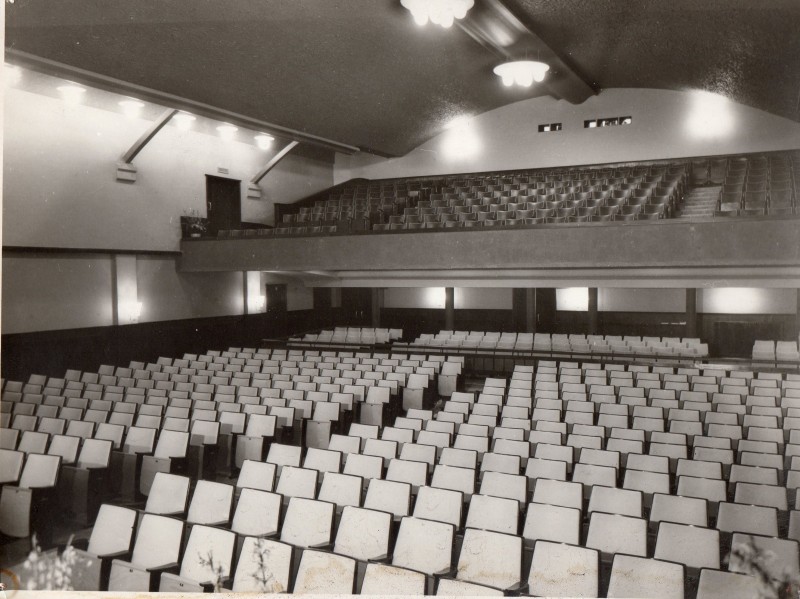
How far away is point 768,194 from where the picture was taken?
37.6 ft

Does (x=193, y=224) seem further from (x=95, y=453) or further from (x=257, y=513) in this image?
(x=257, y=513)

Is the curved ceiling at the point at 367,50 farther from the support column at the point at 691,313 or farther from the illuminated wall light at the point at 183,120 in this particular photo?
the support column at the point at 691,313

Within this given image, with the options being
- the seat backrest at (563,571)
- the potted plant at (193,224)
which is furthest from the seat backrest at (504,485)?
the potted plant at (193,224)

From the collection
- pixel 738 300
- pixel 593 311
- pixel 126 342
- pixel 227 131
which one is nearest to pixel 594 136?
pixel 593 311

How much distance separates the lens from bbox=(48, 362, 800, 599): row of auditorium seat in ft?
11.3

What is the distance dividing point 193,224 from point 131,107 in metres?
3.08

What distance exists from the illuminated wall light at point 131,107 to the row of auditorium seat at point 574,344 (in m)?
7.42

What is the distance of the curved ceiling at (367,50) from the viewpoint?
8.07m

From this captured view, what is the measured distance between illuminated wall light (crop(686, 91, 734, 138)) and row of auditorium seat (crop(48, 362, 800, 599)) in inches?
379

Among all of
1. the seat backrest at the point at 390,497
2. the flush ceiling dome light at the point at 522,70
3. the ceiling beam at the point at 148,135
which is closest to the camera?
the seat backrest at the point at 390,497

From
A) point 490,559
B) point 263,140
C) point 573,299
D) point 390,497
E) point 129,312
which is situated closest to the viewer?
point 490,559

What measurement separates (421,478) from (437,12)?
A: 633 centimetres

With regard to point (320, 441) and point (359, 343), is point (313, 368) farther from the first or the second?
point (359, 343)

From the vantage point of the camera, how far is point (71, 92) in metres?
10.1
